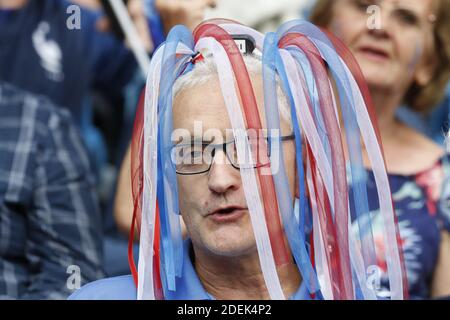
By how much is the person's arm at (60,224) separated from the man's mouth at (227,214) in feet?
2.79

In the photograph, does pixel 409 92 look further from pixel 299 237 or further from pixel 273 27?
pixel 299 237

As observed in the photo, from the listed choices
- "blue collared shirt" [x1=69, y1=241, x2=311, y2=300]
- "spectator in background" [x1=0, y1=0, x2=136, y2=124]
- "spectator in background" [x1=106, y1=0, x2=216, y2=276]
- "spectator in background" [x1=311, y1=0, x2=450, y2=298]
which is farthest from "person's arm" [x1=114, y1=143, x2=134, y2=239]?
"blue collared shirt" [x1=69, y1=241, x2=311, y2=300]

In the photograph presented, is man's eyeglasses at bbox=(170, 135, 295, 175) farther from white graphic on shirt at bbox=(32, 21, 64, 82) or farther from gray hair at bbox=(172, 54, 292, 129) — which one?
white graphic on shirt at bbox=(32, 21, 64, 82)

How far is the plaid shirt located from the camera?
2533 millimetres

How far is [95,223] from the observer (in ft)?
8.73

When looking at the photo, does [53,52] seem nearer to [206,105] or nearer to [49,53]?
[49,53]

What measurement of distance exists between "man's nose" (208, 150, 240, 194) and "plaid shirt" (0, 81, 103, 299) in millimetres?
868

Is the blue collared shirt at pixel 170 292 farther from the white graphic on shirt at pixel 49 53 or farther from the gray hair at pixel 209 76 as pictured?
the white graphic on shirt at pixel 49 53

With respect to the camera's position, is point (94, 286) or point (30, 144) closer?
point (94, 286)

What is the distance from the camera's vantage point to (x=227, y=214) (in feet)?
5.82

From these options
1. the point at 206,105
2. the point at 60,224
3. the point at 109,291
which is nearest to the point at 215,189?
the point at 206,105

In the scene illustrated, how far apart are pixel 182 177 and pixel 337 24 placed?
114 cm

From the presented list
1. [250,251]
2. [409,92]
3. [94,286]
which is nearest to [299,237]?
[250,251]
